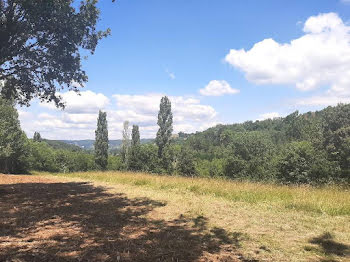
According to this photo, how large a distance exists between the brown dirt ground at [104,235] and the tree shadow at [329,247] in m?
1.64

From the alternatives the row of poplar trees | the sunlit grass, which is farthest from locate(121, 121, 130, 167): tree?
the sunlit grass

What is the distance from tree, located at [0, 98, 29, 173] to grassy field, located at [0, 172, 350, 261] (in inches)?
1436

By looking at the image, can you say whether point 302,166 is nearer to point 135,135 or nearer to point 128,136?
point 128,136

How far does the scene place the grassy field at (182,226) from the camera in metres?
5.07

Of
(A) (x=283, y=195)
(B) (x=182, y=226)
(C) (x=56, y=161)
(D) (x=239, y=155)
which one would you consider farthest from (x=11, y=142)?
(B) (x=182, y=226)

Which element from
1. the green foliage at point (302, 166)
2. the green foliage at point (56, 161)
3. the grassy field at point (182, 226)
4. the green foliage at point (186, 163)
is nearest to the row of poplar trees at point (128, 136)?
the green foliage at point (186, 163)

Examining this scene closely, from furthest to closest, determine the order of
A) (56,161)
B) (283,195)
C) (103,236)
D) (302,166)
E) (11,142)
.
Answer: (56,161), (11,142), (302,166), (283,195), (103,236)

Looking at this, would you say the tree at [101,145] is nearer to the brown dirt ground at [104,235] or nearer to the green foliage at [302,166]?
the green foliage at [302,166]

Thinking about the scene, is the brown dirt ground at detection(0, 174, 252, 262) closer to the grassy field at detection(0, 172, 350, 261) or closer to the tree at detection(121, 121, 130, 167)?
the grassy field at detection(0, 172, 350, 261)

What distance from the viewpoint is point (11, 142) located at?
50.5 m

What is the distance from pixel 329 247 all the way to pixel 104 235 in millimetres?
4910

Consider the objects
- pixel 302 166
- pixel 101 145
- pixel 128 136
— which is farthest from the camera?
pixel 128 136

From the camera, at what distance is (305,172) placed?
3897 cm

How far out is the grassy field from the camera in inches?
200
